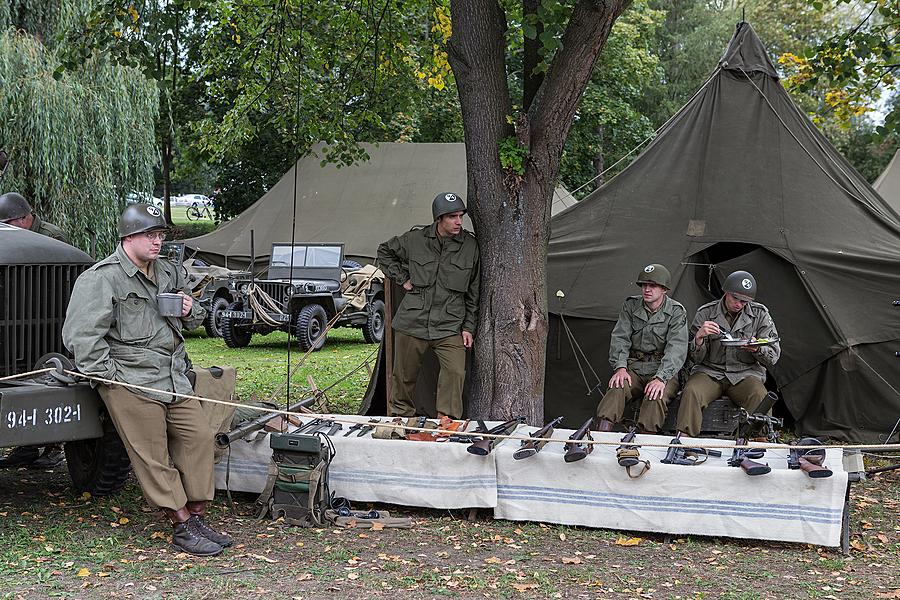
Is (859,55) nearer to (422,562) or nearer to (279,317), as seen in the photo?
(422,562)

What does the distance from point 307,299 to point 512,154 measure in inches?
295

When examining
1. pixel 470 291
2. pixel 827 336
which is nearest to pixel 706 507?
pixel 470 291

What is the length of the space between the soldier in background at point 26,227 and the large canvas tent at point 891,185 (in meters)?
12.9

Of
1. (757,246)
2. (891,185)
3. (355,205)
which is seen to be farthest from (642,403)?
(355,205)

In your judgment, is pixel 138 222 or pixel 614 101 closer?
pixel 138 222

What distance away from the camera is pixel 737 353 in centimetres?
677

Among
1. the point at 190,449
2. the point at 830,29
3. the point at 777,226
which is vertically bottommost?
the point at 190,449

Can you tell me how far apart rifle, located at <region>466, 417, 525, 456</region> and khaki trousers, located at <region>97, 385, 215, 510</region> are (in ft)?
4.43

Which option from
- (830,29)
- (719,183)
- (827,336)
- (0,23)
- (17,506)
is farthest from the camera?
(830,29)

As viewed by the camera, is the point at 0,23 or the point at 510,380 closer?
the point at 510,380

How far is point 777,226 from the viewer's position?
780cm

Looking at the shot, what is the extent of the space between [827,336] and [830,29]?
93.3ft

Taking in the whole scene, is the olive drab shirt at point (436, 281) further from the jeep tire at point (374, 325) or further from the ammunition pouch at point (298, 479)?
the jeep tire at point (374, 325)

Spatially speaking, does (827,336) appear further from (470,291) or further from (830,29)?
(830,29)
